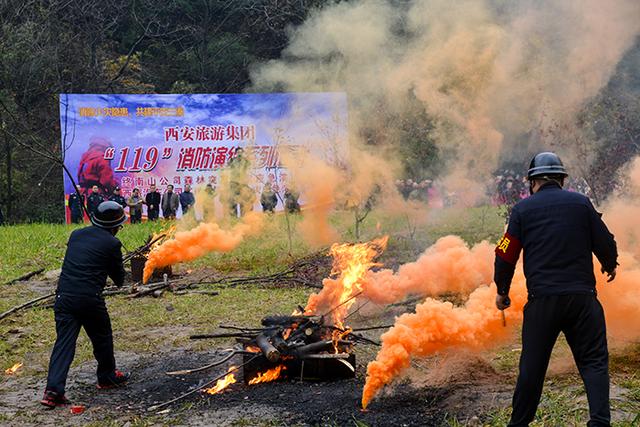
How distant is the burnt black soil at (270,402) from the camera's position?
601cm

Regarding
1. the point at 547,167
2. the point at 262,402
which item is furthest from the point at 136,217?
the point at 547,167

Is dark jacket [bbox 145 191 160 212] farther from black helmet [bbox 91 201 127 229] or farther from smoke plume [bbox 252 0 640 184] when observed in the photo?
black helmet [bbox 91 201 127 229]

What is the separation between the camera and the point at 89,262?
7191 millimetres

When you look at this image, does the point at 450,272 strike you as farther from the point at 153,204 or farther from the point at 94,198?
the point at 94,198

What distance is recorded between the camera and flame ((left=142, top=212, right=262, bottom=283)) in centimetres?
1348

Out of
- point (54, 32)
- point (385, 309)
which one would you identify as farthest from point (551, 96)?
point (54, 32)

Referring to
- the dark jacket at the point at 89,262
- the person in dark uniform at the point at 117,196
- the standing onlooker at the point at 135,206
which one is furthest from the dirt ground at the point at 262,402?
the person in dark uniform at the point at 117,196

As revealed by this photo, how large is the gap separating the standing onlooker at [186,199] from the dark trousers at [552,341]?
20.2 m

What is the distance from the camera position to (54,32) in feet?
105

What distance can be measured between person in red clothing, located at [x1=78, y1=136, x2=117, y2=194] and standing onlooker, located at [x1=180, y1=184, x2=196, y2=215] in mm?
2395

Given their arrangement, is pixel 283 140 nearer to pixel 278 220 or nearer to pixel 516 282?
pixel 278 220

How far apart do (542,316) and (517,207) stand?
817 mm

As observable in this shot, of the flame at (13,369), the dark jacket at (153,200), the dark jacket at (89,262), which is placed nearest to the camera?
the dark jacket at (89,262)

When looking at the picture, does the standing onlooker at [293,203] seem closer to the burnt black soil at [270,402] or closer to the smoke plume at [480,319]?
the smoke plume at [480,319]
